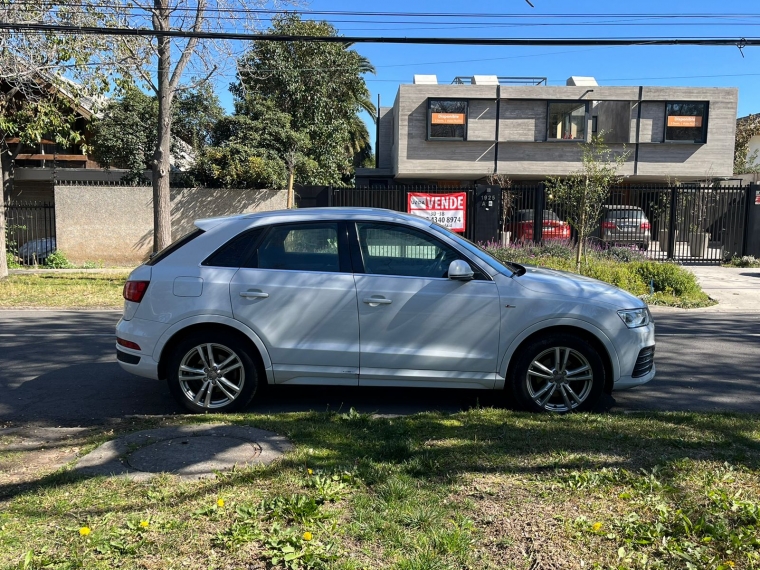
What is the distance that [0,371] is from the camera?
7.00 meters

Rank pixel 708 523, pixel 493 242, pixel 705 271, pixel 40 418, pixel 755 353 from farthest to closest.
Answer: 1. pixel 493 242
2. pixel 705 271
3. pixel 755 353
4. pixel 40 418
5. pixel 708 523

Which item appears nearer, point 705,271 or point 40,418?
point 40,418

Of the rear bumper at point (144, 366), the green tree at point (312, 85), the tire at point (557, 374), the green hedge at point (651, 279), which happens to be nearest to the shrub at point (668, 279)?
the green hedge at point (651, 279)

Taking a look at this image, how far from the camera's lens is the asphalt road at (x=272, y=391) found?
5695mm

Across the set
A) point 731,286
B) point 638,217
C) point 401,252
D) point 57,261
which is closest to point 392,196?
point 638,217

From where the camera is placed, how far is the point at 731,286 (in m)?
14.8

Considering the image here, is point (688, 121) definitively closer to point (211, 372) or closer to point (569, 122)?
point (569, 122)

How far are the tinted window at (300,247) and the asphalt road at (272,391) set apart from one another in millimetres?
1306

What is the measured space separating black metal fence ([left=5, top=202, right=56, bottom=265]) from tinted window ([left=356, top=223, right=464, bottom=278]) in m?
16.2

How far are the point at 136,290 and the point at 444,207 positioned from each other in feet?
45.8

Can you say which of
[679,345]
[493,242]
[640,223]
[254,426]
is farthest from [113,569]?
[640,223]

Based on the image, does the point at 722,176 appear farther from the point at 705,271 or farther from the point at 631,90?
the point at 705,271

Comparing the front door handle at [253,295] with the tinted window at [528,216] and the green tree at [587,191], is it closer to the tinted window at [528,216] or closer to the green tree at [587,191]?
the green tree at [587,191]

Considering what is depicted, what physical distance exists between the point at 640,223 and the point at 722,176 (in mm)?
11745
